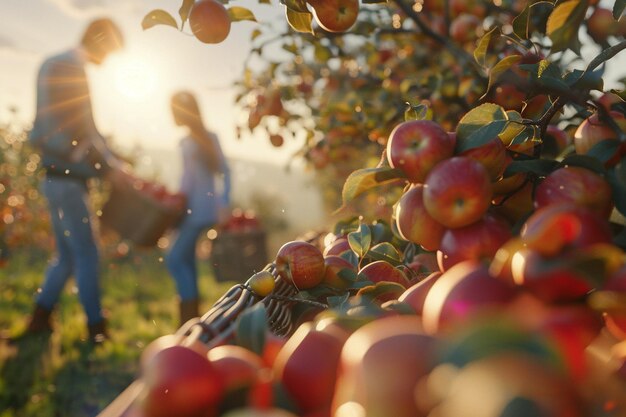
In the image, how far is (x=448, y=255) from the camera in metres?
0.79

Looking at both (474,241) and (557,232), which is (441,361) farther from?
(474,241)

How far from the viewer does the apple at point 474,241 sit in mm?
759

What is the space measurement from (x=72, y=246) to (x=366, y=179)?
101 inches

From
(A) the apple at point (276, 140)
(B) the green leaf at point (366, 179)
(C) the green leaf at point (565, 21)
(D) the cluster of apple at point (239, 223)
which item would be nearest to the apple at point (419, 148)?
(B) the green leaf at point (366, 179)

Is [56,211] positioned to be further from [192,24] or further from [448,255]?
[448,255]

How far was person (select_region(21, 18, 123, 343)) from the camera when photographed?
2.81 m

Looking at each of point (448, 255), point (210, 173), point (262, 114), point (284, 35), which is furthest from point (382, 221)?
point (210, 173)

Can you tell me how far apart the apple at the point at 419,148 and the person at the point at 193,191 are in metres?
2.84

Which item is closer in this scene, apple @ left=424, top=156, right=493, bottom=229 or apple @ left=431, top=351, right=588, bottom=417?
apple @ left=431, top=351, right=588, bottom=417

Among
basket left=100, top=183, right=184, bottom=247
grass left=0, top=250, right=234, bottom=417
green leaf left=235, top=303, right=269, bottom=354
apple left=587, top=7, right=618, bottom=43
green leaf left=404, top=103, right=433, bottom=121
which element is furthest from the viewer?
basket left=100, top=183, right=184, bottom=247

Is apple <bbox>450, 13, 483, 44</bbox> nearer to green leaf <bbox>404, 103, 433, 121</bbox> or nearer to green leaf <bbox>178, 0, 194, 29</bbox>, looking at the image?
green leaf <bbox>404, 103, 433, 121</bbox>

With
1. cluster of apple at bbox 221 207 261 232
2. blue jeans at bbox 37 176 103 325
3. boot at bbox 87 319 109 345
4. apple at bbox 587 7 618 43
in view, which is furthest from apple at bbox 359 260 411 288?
cluster of apple at bbox 221 207 261 232

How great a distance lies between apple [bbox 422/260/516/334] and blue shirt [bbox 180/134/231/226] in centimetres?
317

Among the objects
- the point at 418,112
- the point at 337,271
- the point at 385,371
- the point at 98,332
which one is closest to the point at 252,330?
the point at 385,371
